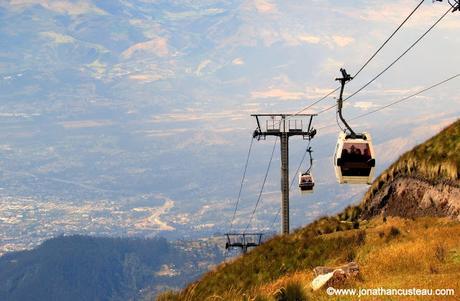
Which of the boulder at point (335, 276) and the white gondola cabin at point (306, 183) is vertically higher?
the boulder at point (335, 276)

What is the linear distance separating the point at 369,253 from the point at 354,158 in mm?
5744

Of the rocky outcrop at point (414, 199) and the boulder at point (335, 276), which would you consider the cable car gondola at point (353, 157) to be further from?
the boulder at point (335, 276)

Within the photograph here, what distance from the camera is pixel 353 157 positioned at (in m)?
30.1

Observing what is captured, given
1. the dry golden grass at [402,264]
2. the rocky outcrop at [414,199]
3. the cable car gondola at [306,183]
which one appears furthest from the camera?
the cable car gondola at [306,183]

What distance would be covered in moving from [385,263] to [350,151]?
9.32 metres

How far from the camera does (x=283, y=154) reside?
62594mm

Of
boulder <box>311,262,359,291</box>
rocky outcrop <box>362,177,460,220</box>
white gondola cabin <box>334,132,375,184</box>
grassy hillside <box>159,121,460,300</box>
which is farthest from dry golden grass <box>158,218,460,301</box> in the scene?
white gondola cabin <box>334,132,375,184</box>

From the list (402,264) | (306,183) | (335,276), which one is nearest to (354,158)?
(402,264)

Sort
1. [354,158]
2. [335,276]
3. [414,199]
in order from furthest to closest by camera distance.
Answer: [414,199], [354,158], [335,276]

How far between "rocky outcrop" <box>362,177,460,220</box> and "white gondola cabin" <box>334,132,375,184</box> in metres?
5.25

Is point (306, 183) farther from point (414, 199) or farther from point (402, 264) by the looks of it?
point (402, 264)

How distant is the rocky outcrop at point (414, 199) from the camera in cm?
3331

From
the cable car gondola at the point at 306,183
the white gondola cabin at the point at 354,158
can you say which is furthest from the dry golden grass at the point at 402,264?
the cable car gondola at the point at 306,183

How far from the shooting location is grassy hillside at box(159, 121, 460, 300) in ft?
61.0
